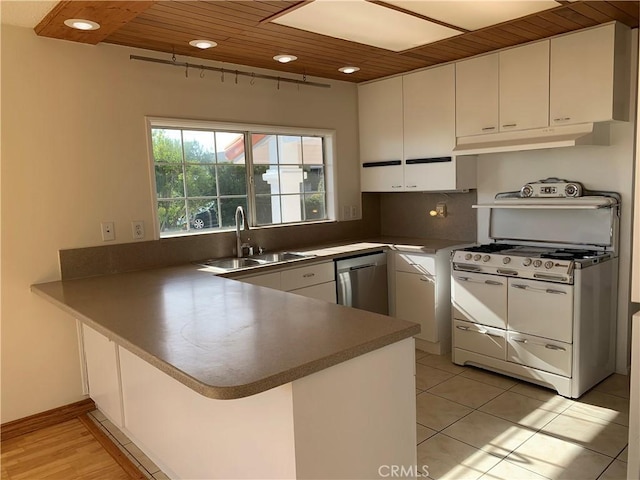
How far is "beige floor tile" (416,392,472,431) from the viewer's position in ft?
9.44

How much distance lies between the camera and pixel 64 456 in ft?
8.79

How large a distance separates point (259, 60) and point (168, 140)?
902mm

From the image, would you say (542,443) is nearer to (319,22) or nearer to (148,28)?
(319,22)

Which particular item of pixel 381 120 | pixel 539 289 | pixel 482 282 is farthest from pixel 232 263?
pixel 539 289

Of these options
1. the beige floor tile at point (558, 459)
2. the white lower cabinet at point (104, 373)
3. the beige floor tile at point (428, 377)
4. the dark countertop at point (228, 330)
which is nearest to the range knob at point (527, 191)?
the beige floor tile at point (428, 377)

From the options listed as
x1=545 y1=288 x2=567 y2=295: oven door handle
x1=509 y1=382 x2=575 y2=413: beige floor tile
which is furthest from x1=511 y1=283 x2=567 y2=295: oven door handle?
x1=509 y1=382 x2=575 y2=413: beige floor tile

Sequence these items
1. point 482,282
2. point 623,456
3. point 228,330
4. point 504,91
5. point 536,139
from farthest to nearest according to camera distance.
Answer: point 504,91, point 482,282, point 536,139, point 623,456, point 228,330

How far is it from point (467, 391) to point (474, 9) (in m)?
2.35

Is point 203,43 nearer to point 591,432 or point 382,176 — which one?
point 382,176

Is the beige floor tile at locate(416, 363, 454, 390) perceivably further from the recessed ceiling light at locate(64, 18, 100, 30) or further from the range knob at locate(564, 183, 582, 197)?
the recessed ceiling light at locate(64, 18, 100, 30)

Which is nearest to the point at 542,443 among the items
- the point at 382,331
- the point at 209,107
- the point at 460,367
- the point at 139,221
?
the point at 460,367

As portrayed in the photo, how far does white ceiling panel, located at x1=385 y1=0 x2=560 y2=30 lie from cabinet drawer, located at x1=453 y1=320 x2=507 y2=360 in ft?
6.60

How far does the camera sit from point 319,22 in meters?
2.82

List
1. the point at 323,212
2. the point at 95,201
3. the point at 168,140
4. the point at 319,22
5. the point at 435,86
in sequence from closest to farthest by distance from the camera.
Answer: the point at 319,22, the point at 95,201, the point at 168,140, the point at 435,86, the point at 323,212
